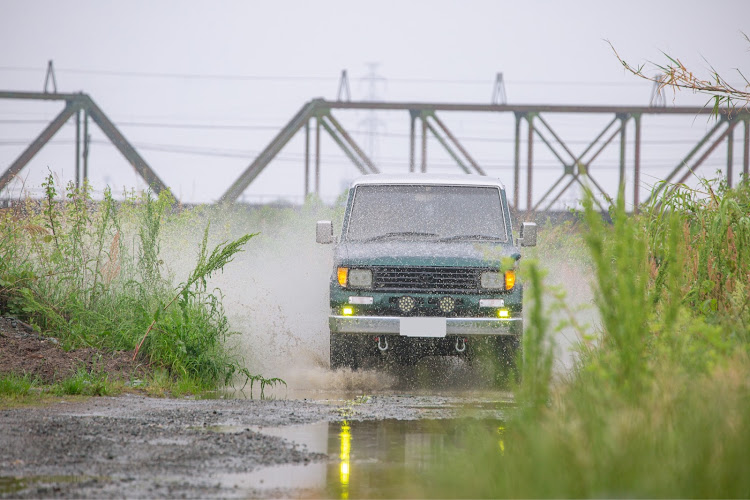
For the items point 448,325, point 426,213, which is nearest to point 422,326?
point 448,325

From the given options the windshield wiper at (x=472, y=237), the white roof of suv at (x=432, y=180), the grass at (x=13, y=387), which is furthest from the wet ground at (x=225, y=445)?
the white roof of suv at (x=432, y=180)

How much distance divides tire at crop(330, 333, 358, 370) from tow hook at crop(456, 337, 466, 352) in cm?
103

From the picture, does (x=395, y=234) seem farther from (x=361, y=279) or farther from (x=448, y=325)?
(x=448, y=325)

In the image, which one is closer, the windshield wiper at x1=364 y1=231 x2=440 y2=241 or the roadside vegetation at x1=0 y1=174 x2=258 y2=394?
the roadside vegetation at x1=0 y1=174 x2=258 y2=394

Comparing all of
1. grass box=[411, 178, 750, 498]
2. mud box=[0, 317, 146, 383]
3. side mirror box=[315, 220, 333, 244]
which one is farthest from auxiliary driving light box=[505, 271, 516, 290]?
mud box=[0, 317, 146, 383]

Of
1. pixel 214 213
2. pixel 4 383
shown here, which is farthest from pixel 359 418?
pixel 214 213

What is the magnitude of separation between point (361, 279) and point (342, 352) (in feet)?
2.56

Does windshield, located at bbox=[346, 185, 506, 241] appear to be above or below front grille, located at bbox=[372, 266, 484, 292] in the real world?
above

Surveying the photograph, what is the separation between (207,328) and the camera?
9.93m

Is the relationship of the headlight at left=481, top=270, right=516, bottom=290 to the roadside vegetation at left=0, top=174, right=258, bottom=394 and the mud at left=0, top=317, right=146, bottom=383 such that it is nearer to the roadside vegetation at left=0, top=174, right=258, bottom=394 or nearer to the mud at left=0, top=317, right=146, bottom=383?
the roadside vegetation at left=0, top=174, right=258, bottom=394

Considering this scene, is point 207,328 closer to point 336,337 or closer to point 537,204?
point 336,337

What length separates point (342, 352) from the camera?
9914mm

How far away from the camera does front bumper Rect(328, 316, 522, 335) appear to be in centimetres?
948

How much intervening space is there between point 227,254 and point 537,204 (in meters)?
16.4
